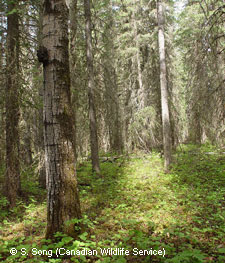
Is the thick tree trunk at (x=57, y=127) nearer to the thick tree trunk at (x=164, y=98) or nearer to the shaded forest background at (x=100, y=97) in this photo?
the shaded forest background at (x=100, y=97)

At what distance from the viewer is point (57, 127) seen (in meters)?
3.37

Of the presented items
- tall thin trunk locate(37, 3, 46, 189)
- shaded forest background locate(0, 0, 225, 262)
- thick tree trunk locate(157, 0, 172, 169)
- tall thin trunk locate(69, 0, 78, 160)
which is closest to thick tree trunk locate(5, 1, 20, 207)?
shaded forest background locate(0, 0, 225, 262)

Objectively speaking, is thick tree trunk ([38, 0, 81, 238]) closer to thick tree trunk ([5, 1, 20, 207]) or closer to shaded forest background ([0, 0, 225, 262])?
shaded forest background ([0, 0, 225, 262])

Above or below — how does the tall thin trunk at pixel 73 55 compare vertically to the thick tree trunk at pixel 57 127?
above

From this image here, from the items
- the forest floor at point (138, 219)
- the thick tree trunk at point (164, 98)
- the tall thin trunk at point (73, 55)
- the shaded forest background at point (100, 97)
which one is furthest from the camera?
the thick tree trunk at point (164, 98)

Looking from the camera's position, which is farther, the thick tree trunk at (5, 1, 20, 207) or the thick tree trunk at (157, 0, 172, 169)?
the thick tree trunk at (157, 0, 172, 169)

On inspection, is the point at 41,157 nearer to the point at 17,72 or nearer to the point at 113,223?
the point at 17,72

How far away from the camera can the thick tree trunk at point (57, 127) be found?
3.36 metres

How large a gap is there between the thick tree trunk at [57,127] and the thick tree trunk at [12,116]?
2728 mm

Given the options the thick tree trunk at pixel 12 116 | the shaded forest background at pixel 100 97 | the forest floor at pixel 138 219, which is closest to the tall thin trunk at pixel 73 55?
the shaded forest background at pixel 100 97

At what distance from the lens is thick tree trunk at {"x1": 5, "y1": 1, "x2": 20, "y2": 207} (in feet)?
18.9

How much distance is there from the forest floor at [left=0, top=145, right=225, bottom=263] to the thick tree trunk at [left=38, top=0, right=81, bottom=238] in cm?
35

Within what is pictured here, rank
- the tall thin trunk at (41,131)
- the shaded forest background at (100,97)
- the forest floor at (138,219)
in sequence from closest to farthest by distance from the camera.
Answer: the forest floor at (138,219), the shaded forest background at (100,97), the tall thin trunk at (41,131)

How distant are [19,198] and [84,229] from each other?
3.50 meters
